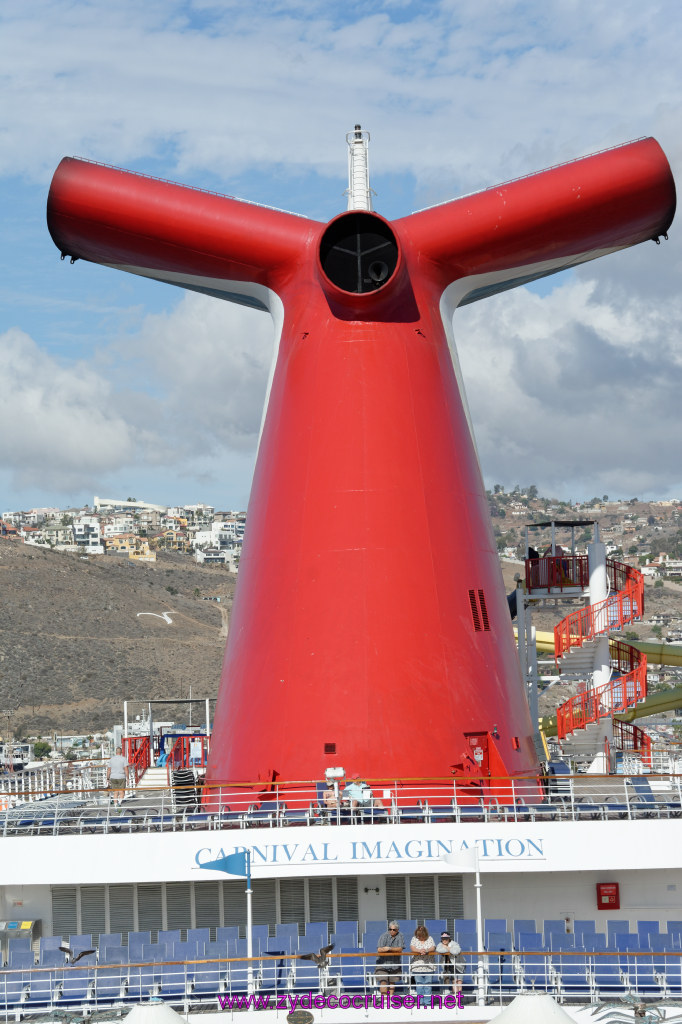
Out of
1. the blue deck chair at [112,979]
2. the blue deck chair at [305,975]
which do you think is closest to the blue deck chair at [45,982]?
the blue deck chair at [112,979]

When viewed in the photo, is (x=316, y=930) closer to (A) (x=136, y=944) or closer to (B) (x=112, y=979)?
(A) (x=136, y=944)

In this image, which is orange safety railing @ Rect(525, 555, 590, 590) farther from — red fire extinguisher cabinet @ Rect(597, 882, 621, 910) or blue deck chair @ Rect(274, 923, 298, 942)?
blue deck chair @ Rect(274, 923, 298, 942)

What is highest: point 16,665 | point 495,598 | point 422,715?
point 16,665

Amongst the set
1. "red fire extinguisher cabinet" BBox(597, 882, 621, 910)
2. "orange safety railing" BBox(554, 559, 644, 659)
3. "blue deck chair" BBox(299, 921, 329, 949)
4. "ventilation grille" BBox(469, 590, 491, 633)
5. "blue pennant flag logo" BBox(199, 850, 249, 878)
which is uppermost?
"orange safety railing" BBox(554, 559, 644, 659)

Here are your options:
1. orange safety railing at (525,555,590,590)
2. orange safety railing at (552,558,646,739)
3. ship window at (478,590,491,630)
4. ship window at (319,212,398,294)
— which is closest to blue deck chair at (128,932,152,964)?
ship window at (478,590,491,630)

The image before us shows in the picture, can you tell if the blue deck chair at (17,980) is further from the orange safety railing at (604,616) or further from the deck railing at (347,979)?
the orange safety railing at (604,616)

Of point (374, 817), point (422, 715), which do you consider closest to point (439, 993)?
point (374, 817)

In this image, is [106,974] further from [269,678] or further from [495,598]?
[495,598]
